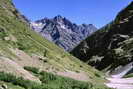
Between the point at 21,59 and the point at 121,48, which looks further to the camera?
the point at 121,48

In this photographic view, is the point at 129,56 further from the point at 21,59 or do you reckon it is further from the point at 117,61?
the point at 21,59

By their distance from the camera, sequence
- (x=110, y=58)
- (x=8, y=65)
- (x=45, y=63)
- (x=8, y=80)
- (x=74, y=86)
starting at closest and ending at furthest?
(x=8, y=80), (x=8, y=65), (x=74, y=86), (x=45, y=63), (x=110, y=58)

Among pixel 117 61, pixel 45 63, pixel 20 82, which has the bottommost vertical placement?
pixel 20 82

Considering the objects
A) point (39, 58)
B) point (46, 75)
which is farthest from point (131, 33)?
point (46, 75)

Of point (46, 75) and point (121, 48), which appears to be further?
point (121, 48)

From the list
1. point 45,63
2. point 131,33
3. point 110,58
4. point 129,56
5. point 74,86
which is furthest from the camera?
point 131,33

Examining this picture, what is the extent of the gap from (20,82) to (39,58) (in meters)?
23.3

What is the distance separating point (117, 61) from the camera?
15800 cm

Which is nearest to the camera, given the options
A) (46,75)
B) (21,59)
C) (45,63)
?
(46,75)

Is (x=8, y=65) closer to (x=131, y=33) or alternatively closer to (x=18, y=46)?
(x=18, y=46)

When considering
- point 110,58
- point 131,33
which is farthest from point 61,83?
point 131,33

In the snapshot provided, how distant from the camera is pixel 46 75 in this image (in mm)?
31266

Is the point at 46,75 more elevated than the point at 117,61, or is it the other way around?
the point at 117,61

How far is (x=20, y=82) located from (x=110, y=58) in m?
154
